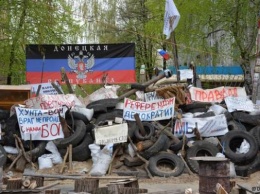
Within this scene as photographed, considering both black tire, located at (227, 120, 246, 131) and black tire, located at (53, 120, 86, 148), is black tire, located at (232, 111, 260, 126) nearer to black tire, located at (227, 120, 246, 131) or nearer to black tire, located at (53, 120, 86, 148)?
black tire, located at (227, 120, 246, 131)

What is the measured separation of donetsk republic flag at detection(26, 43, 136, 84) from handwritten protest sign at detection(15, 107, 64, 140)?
551cm

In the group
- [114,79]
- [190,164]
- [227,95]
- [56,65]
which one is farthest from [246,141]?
[56,65]

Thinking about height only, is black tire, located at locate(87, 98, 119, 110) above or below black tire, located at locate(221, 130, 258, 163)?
above

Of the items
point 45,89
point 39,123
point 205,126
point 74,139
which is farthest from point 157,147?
point 45,89

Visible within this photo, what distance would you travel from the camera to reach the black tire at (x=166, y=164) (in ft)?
49.2

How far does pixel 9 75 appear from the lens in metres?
26.0

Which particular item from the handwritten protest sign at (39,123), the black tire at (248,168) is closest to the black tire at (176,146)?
the black tire at (248,168)

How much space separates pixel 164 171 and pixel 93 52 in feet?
27.4

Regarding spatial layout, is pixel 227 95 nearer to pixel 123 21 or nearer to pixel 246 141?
pixel 246 141

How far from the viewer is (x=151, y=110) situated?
56.3 ft

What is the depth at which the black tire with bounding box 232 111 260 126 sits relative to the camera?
57.0ft

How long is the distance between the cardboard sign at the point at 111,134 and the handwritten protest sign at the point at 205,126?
1741 mm

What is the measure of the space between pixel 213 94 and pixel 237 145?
2.96m

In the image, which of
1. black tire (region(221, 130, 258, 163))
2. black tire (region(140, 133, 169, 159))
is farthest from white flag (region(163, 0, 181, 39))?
black tire (region(140, 133, 169, 159))
